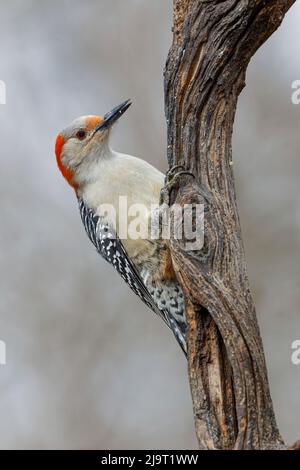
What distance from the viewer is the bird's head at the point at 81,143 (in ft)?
17.1

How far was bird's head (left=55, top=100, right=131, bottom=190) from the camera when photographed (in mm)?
5215

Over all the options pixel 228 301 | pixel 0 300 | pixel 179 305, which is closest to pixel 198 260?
pixel 228 301

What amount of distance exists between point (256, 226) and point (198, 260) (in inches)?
129

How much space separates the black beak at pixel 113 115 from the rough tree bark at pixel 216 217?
1.15m

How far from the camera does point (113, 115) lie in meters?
5.14

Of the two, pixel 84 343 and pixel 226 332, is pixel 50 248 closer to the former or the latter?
pixel 84 343
